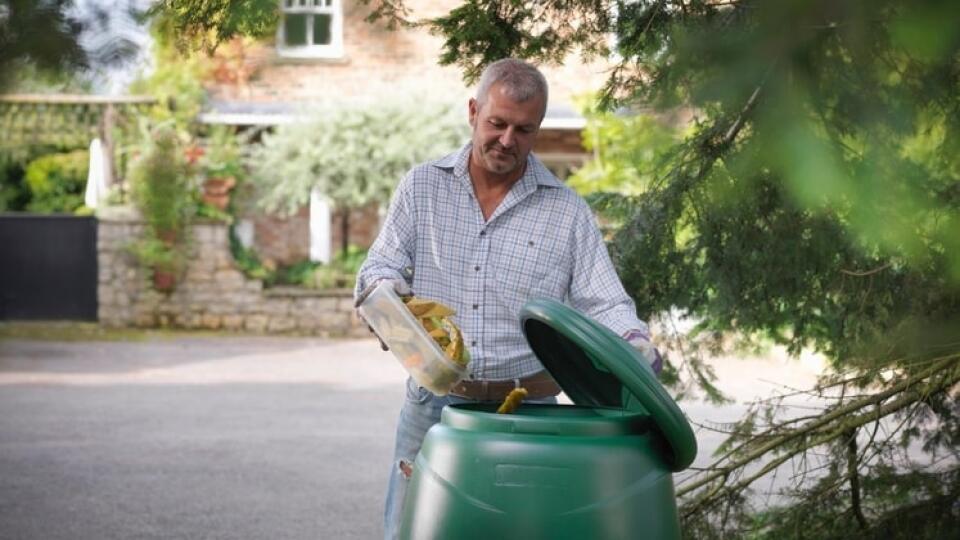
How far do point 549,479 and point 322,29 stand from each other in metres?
0.96

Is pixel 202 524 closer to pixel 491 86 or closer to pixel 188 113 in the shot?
pixel 491 86

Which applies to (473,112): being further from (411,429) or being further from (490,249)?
(411,429)

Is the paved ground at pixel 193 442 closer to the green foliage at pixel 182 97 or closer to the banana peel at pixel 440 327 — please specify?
the banana peel at pixel 440 327

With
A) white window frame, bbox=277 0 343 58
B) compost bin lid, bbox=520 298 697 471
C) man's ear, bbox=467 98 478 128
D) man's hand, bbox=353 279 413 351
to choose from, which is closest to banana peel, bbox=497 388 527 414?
compost bin lid, bbox=520 298 697 471

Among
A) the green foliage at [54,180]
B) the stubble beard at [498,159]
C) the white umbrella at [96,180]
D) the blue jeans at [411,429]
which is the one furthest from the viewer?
the green foliage at [54,180]

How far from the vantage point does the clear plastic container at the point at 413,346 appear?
2787 mm

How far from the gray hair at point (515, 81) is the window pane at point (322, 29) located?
1316mm

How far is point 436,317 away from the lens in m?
2.88

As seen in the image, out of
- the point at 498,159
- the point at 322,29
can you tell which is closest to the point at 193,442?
the point at 498,159

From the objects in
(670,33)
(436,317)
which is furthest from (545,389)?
(670,33)

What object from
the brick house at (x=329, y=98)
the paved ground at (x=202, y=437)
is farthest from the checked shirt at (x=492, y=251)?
the brick house at (x=329, y=98)

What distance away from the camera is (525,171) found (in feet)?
11.3

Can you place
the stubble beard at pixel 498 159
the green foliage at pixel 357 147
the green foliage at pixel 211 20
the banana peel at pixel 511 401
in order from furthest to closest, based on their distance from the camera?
the green foliage at pixel 357 147, the stubble beard at pixel 498 159, the banana peel at pixel 511 401, the green foliage at pixel 211 20

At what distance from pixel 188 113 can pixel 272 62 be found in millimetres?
17080
